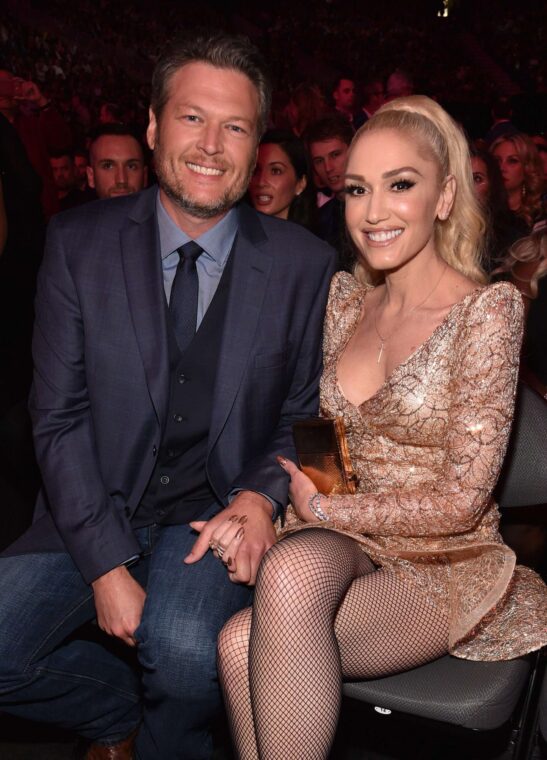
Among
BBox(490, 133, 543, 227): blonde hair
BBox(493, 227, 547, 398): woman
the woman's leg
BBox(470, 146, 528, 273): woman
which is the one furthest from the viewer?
BBox(490, 133, 543, 227): blonde hair

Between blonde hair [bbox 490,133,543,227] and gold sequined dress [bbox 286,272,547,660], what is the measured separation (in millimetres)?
3015

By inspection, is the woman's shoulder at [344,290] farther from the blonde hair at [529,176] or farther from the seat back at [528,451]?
the blonde hair at [529,176]

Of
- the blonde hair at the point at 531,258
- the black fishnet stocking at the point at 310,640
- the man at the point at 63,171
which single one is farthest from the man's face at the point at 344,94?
the black fishnet stocking at the point at 310,640

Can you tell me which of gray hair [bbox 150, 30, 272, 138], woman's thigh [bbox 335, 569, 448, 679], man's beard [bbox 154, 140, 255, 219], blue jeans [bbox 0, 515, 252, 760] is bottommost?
blue jeans [bbox 0, 515, 252, 760]

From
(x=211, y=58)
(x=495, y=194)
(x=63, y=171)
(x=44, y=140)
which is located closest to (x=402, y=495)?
(x=211, y=58)

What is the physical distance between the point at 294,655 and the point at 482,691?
42 centimetres

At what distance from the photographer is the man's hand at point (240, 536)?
194 centimetres

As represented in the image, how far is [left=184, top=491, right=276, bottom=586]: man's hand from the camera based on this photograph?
1936 mm

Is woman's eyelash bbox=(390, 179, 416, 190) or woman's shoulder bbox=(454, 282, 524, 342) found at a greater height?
woman's eyelash bbox=(390, 179, 416, 190)

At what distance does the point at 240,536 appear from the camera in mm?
1953

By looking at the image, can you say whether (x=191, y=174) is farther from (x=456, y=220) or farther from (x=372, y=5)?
(x=372, y=5)

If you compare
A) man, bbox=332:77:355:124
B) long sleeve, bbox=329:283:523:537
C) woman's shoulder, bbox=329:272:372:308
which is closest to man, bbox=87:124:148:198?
woman's shoulder, bbox=329:272:372:308

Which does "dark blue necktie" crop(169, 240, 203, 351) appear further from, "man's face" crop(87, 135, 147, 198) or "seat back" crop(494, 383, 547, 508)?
"man's face" crop(87, 135, 147, 198)

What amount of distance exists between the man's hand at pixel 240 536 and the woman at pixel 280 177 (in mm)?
2359
